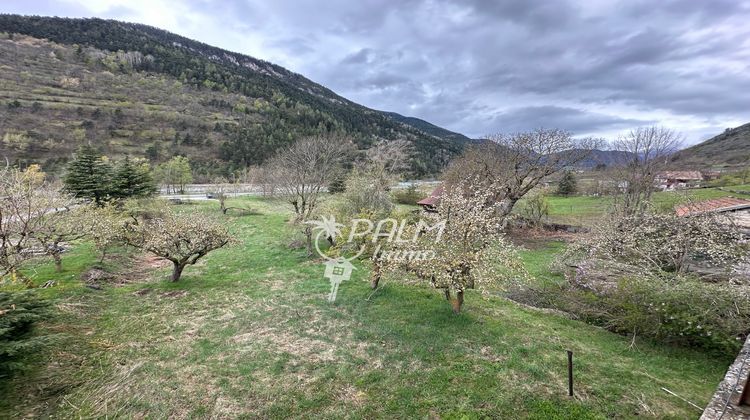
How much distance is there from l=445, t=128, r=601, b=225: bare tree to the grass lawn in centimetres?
1270

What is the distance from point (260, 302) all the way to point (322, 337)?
10.6ft

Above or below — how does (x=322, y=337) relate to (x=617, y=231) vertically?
below

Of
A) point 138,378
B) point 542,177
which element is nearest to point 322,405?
point 138,378

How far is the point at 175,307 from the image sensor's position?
9.98 metres

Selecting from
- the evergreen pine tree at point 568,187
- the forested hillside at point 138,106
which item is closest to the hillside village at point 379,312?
the evergreen pine tree at point 568,187

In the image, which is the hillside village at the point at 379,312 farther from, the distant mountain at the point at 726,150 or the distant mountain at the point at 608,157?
the distant mountain at the point at 726,150

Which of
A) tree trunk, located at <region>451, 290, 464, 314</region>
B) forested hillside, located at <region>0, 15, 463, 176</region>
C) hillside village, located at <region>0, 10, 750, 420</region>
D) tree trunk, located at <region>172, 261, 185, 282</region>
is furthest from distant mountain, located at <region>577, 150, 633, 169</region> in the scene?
forested hillside, located at <region>0, 15, 463, 176</region>

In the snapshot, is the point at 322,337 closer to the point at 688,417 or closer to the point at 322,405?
the point at 322,405

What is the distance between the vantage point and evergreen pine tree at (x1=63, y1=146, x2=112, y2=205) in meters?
20.6

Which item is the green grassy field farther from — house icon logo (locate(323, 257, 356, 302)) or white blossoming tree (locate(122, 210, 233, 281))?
white blossoming tree (locate(122, 210, 233, 281))

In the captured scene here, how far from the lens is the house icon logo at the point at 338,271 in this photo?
452 inches

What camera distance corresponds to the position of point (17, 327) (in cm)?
647

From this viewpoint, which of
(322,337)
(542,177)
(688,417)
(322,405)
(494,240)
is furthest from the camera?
(542,177)

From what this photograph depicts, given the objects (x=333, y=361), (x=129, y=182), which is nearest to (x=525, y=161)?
(x=333, y=361)
